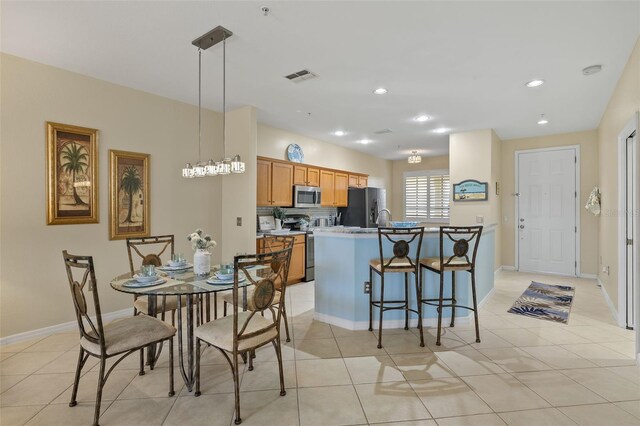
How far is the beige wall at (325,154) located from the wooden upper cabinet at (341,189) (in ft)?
0.75

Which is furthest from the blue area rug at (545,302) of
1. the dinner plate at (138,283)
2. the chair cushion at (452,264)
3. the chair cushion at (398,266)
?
the dinner plate at (138,283)

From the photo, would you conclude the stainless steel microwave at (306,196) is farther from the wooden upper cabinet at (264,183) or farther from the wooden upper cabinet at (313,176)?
the wooden upper cabinet at (264,183)

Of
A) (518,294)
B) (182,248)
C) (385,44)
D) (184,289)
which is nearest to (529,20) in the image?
(385,44)

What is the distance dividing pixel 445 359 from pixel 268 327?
1.60 m

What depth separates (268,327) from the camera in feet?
7.21

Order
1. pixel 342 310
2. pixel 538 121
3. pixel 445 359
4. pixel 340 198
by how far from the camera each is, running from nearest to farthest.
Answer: pixel 445 359 → pixel 342 310 → pixel 538 121 → pixel 340 198

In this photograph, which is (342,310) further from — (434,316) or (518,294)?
(518,294)

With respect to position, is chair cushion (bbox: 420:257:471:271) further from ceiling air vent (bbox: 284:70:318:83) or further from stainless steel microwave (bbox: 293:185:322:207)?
stainless steel microwave (bbox: 293:185:322:207)

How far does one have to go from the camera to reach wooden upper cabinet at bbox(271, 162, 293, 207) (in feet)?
17.2

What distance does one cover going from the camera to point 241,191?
4457 mm

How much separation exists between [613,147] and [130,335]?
5.48 metres

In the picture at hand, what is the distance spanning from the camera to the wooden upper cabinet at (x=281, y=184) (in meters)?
5.25

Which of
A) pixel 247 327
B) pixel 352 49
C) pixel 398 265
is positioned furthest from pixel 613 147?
pixel 247 327

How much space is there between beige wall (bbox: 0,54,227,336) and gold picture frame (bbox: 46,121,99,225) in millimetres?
63
